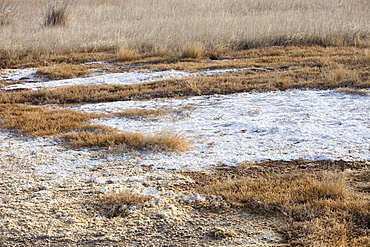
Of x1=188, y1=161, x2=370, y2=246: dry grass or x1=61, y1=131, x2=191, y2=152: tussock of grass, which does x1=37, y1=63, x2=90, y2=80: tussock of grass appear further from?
x1=188, y1=161, x2=370, y2=246: dry grass

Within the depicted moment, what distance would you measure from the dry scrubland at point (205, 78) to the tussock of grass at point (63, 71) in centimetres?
3

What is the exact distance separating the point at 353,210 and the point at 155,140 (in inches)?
85.4

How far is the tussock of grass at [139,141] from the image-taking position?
4434 mm

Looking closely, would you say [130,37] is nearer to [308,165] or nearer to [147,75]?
[147,75]

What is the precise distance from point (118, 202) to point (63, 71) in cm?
625

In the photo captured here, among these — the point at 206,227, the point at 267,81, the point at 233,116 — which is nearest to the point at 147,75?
the point at 267,81

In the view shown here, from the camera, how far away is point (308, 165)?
4039 mm

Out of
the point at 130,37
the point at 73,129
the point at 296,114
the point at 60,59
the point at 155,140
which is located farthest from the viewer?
the point at 130,37

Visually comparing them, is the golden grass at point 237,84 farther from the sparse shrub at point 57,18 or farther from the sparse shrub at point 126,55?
the sparse shrub at point 57,18

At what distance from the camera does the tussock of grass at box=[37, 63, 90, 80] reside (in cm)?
871

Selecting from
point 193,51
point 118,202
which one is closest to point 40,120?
point 118,202

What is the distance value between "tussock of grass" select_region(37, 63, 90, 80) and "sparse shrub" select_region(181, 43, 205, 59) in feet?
8.02

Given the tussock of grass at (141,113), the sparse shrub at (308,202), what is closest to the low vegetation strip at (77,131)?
the tussock of grass at (141,113)

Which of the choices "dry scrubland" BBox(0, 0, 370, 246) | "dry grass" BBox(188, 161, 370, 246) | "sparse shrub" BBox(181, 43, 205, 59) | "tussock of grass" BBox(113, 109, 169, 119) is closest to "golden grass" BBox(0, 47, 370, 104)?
"dry scrubland" BBox(0, 0, 370, 246)
